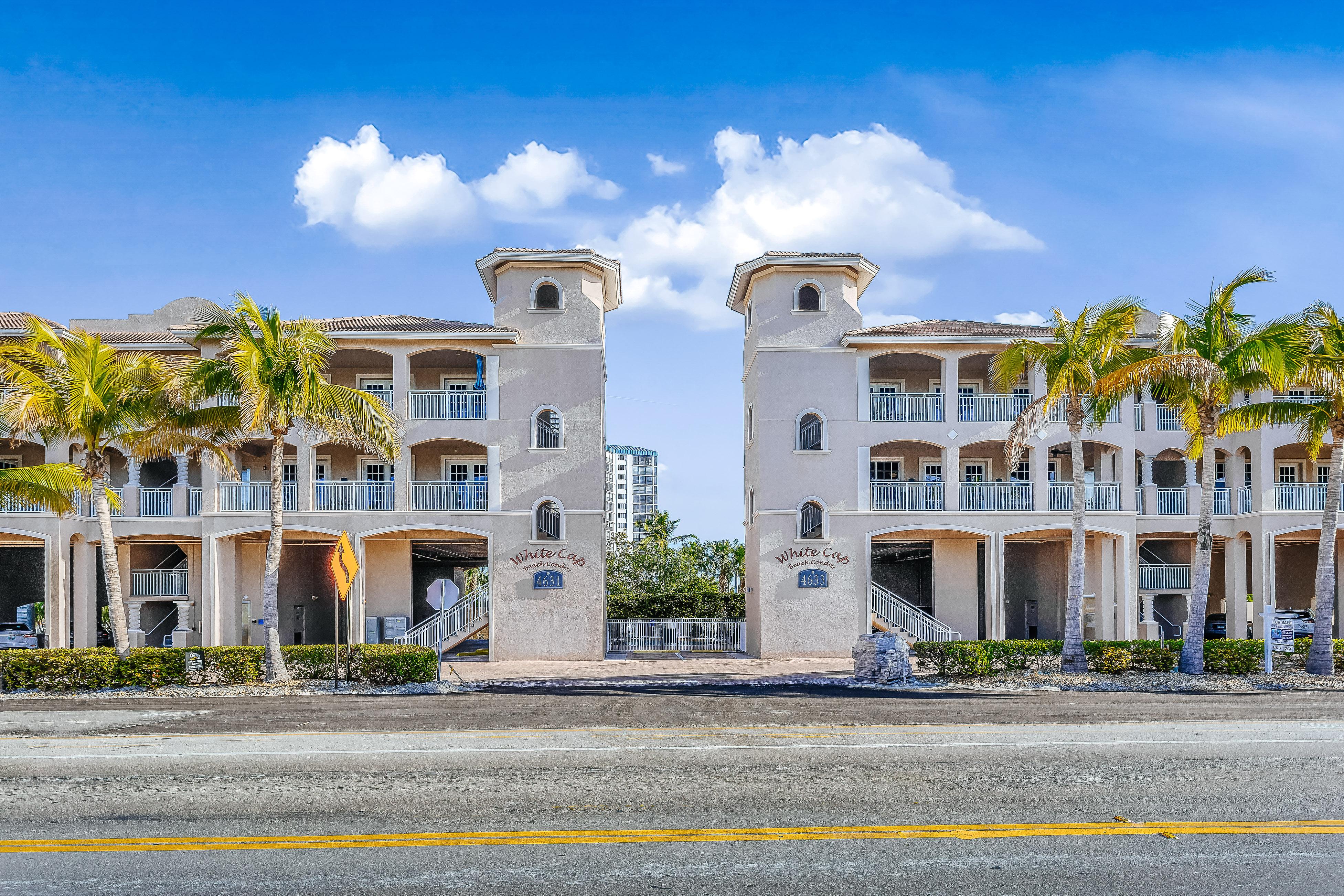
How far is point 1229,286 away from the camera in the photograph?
20172mm

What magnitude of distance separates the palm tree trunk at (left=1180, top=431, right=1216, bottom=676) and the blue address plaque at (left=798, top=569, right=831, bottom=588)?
8.97 m

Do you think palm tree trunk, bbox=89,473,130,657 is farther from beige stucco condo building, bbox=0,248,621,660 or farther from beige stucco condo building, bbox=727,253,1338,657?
beige stucco condo building, bbox=727,253,1338,657

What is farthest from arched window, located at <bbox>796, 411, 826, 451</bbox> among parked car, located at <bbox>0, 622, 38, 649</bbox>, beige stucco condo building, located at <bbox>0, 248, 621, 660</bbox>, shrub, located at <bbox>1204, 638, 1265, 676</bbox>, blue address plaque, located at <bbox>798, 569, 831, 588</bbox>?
parked car, located at <bbox>0, 622, 38, 649</bbox>

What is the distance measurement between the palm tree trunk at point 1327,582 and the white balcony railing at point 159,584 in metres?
29.0

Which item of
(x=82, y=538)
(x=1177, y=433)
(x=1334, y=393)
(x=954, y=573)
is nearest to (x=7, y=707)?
(x=82, y=538)

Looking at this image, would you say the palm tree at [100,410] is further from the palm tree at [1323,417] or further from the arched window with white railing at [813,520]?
the palm tree at [1323,417]

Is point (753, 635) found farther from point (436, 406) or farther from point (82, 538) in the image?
point (82, 538)

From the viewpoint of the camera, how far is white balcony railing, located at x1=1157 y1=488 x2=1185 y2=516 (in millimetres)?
29859

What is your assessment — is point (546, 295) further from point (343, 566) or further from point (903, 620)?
point (903, 620)

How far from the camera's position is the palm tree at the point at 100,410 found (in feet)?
61.9

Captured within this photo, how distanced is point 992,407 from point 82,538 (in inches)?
1032

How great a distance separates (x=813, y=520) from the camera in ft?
89.9

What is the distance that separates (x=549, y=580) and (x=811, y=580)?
7.14m

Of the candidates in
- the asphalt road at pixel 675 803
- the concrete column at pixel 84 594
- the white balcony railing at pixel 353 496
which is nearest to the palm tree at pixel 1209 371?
the asphalt road at pixel 675 803
